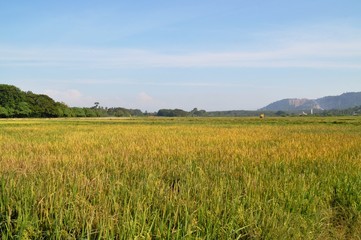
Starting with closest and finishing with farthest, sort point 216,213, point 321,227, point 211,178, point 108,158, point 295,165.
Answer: point 216,213, point 321,227, point 211,178, point 295,165, point 108,158

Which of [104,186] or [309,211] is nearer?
[309,211]

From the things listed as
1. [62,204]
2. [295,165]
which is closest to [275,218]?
[62,204]

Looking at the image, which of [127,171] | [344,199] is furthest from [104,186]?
[344,199]

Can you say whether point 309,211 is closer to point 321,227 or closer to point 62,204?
point 321,227

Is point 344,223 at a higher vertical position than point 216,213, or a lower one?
lower

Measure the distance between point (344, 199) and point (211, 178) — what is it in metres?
1.93

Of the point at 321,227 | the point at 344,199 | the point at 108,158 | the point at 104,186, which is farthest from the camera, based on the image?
the point at 108,158

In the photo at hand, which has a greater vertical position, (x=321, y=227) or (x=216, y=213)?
(x=216, y=213)

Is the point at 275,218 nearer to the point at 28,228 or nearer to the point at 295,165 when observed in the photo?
the point at 28,228

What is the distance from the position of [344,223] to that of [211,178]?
199cm

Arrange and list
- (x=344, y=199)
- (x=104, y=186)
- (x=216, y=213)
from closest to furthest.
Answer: (x=216, y=213) → (x=104, y=186) → (x=344, y=199)

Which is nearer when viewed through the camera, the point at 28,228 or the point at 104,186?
the point at 28,228

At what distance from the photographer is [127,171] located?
18.3 feet

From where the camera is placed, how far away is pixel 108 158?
705cm
